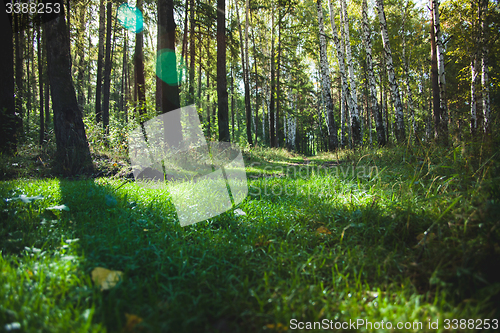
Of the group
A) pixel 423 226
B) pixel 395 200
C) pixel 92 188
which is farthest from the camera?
pixel 92 188

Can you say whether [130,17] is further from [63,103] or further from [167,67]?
[63,103]

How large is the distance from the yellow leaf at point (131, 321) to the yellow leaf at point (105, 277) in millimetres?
314

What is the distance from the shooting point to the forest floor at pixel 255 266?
1.39 meters

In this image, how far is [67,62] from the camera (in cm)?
594

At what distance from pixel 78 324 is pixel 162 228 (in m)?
1.28

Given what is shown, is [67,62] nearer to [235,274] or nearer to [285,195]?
[285,195]

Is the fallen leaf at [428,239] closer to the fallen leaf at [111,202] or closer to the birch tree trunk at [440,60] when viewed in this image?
the fallen leaf at [111,202]

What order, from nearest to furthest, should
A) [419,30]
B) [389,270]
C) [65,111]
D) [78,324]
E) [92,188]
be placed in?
1. [78,324]
2. [389,270]
3. [92,188]
4. [65,111]
5. [419,30]

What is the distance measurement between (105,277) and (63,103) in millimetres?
5864

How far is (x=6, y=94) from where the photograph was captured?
7.24 meters

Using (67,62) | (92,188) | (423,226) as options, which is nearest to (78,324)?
(423,226)

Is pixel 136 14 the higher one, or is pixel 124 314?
pixel 136 14


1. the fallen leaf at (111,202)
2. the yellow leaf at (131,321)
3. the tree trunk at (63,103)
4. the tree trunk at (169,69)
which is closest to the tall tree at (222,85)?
the tree trunk at (169,69)

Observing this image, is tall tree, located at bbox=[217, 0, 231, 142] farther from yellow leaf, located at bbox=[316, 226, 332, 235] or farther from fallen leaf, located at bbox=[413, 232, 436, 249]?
fallen leaf, located at bbox=[413, 232, 436, 249]
